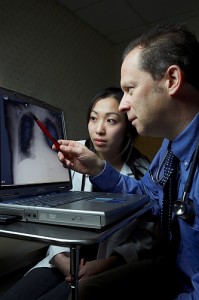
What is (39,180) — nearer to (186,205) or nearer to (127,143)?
(186,205)

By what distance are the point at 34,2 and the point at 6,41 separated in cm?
46

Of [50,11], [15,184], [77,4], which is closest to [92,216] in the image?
[15,184]

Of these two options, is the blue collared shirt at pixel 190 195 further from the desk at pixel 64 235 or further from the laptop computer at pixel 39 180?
the desk at pixel 64 235

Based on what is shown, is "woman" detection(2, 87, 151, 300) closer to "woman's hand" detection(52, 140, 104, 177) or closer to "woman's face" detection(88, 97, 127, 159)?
"woman's face" detection(88, 97, 127, 159)

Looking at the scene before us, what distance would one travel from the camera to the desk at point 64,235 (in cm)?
39

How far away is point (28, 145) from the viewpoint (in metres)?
0.78

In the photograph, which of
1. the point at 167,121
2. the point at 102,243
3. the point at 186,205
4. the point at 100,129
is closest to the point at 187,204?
the point at 186,205

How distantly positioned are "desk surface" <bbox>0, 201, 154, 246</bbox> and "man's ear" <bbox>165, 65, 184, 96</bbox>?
15.6 inches

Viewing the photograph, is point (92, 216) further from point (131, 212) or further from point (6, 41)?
point (6, 41)

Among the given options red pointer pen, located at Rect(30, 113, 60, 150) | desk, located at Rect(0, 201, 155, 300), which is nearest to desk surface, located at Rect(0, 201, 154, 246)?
desk, located at Rect(0, 201, 155, 300)

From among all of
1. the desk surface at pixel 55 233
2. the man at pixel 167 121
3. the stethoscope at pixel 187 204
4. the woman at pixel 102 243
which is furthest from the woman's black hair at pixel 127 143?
the desk surface at pixel 55 233

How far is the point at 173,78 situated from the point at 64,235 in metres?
0.51

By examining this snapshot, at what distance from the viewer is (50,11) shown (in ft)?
6.98

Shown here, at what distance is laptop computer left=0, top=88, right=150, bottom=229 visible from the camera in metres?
0.48
